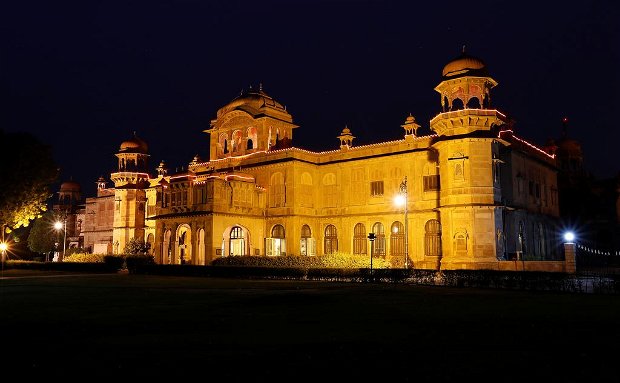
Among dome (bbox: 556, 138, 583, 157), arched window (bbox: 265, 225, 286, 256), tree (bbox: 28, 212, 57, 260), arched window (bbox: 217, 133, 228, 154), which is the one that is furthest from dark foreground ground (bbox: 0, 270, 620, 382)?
tree (bbox: 28, 212, 57, 260)

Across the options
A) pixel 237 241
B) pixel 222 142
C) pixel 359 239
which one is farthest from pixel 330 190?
pixel 222 142

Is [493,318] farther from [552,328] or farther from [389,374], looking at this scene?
[389,374]

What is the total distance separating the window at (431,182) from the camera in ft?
151

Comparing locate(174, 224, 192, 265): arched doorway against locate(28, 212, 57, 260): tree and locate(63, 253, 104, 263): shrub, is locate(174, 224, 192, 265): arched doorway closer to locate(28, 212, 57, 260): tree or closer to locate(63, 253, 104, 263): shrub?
locate(63, 253, 104, 263): shrub

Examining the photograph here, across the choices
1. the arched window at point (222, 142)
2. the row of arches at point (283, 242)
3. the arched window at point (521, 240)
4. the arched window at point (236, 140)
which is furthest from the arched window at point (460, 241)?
the arched window at point (222, 142)

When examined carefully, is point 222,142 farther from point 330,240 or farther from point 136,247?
point 330,240

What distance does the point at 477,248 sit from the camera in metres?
40.0

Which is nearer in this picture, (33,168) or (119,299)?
(119,299)

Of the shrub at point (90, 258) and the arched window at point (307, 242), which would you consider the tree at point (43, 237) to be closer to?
the shrub at point (90, 258)

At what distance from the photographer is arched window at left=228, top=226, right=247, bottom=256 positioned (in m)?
52.4

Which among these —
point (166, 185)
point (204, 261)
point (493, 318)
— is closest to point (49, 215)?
point (166, 185)

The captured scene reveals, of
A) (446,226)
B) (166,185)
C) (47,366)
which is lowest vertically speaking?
(47,366)

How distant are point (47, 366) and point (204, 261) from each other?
41924 millimetres

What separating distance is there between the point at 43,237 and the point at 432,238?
63.1 metres
